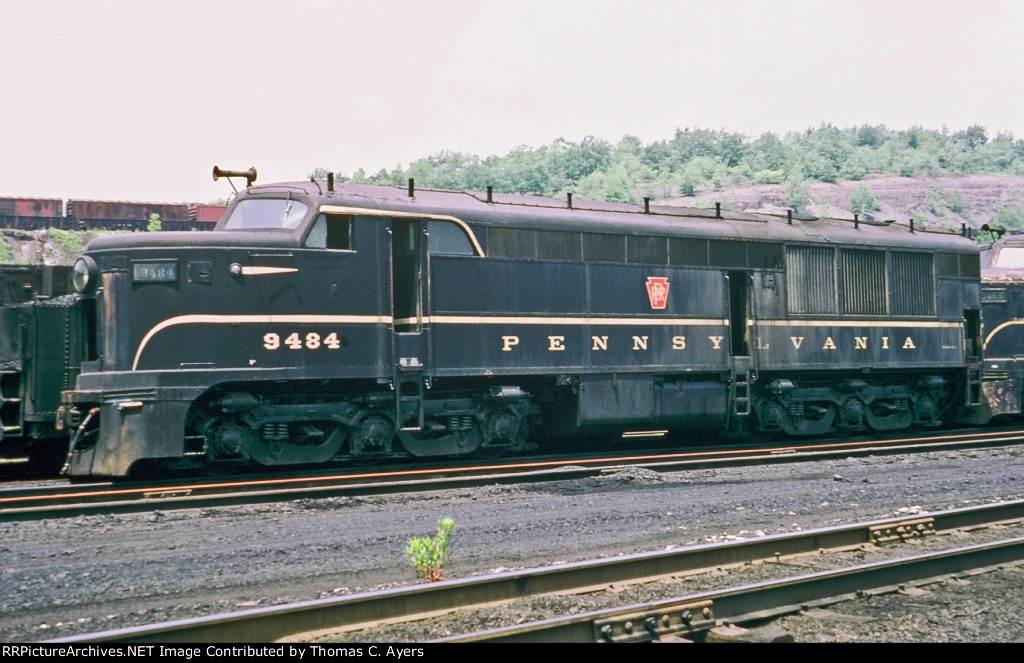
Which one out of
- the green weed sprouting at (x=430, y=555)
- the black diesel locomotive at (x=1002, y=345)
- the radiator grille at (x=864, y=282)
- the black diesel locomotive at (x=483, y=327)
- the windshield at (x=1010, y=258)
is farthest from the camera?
the windshield at (x=1010, y=258)

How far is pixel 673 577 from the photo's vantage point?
21.7 feet

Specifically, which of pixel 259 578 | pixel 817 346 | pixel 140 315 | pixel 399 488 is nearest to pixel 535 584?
pixel 259 578

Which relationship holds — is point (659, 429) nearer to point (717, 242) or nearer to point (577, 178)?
point (717, 242)

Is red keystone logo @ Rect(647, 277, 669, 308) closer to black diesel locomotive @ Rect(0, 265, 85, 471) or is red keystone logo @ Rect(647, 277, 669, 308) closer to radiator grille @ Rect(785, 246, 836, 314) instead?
radiator grille @ Rect(785, 246, 836, 314)

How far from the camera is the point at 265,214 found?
11.8 m

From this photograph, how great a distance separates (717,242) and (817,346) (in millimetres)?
2704

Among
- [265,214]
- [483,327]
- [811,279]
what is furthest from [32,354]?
[811,279]

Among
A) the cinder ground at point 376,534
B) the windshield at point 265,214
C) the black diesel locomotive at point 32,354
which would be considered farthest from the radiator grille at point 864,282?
the black diesel locomotive at point 32,354

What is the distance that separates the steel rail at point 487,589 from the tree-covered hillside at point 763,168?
75569 millimetres

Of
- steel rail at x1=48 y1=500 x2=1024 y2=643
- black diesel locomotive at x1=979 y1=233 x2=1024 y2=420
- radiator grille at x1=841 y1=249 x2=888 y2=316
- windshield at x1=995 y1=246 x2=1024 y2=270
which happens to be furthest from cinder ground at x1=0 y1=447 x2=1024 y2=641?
windshield at x1=995 y1=246 x2=1024 y2=270

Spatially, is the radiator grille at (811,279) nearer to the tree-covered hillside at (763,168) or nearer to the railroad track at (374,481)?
the railroad track at (374,481)

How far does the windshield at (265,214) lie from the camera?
11578 mm

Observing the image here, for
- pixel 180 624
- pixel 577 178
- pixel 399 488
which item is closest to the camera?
pixel 180 624

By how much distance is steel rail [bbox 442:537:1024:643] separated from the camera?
4.91 m
